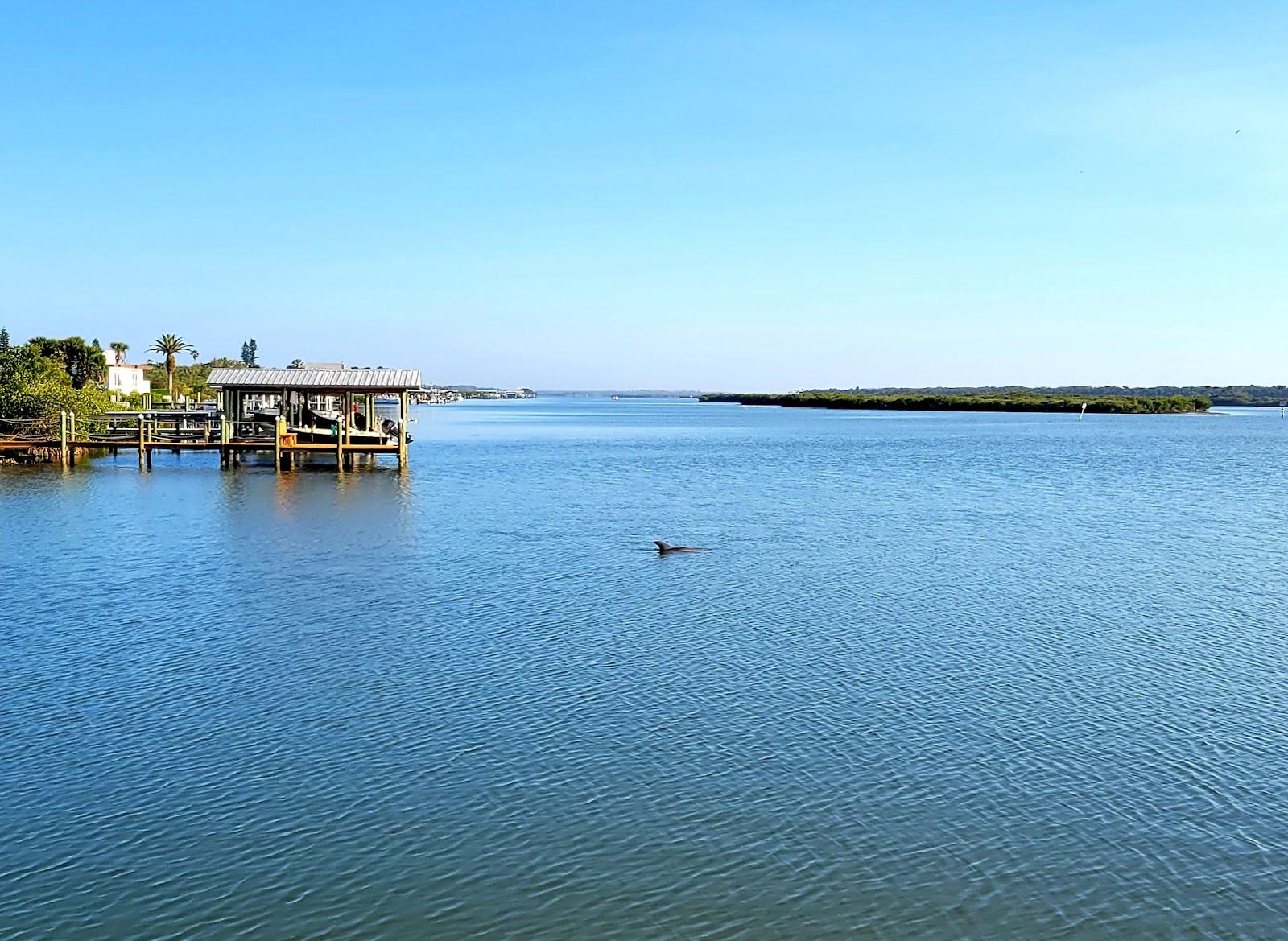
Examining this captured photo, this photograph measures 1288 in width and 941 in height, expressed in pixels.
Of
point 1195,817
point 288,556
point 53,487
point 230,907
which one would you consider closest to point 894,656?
point 1195,817

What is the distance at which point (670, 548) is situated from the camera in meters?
29.5

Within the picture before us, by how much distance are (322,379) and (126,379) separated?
65.6m

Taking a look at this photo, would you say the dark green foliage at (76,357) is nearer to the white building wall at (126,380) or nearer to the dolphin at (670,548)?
the white building wall at (126,380)

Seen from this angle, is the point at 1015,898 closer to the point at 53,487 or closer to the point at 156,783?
the point at 156,783

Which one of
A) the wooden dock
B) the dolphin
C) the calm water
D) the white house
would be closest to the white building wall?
the white house

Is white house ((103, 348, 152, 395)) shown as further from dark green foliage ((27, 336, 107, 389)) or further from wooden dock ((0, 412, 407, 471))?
wooden dock ((0, 412, 407, 471))

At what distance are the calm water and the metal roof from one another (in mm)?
21964

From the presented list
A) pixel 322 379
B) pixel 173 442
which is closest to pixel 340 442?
pixel 322 379

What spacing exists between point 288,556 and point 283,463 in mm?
28670

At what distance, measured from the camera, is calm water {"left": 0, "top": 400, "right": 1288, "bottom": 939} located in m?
10.4

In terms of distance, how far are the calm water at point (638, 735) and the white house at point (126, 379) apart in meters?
78.4

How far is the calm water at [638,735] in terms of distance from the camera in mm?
10359

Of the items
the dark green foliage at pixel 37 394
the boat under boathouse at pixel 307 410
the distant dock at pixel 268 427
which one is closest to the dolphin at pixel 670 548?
the boat under boathouse at pixel 307 410

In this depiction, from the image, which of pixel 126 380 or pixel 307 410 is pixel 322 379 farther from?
pixel 126 380
